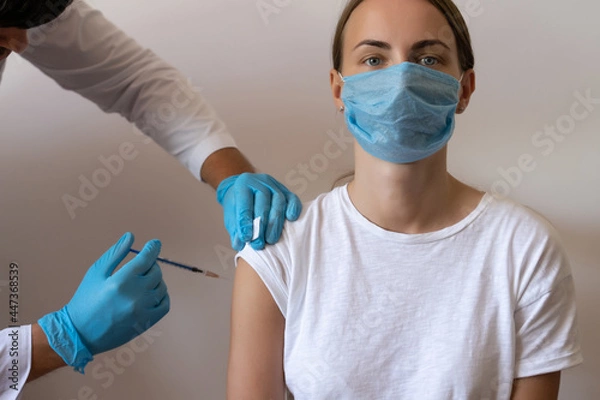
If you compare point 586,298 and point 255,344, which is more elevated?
point 255,344

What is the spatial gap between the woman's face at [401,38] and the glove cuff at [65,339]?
749mm

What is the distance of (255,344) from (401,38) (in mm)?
626

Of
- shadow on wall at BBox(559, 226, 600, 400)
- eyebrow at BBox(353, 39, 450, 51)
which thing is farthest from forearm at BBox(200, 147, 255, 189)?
shadow on wall at BBox(559, 226, 600, 400)

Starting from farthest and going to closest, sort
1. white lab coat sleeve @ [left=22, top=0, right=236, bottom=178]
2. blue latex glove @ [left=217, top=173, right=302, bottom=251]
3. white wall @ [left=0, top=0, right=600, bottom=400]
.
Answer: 1. white wall @ [left=0, top=0, right=600, bottom=400]
2. white lab coat sleeve @ [left=22, top=0, right=236, bottom=178]
3. blue latex glove @ [left=217, top=173, right=302, bottom=251]

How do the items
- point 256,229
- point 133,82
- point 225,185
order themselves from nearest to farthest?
point 256,229, point 225,185, point 133,82

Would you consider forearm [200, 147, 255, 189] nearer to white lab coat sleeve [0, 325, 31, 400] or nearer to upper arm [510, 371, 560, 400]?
white lab coat sleeve [0, 325, 31, 400]

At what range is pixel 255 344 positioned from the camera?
Answer: 1.12 metres

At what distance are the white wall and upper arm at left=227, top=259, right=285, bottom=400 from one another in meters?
0.54

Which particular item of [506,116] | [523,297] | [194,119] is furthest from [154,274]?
[506,116]

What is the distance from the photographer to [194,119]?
4.83 feet

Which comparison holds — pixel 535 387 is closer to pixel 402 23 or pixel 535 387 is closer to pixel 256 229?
pixel 256 229

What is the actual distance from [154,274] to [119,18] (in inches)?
29.5

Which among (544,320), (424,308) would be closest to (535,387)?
(544,320)

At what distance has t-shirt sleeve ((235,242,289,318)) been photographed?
1.13 metres
